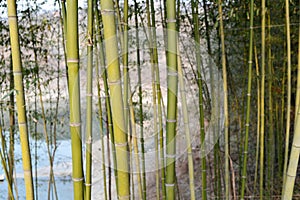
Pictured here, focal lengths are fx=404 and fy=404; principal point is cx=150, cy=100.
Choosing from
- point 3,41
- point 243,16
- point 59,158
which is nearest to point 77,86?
point 3,41

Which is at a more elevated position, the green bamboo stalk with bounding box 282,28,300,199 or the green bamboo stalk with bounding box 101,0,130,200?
the green bamboo stalk with bounding box 101,0,130,200

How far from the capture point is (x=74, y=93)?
0.94 meters

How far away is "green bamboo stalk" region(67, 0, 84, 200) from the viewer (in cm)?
A: 89

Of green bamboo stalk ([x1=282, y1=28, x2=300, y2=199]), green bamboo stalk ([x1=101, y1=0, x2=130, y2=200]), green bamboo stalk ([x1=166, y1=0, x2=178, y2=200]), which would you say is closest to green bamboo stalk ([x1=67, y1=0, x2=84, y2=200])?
green bamboo stalk ([x1=101, y1=0, x2=130, y2=200])

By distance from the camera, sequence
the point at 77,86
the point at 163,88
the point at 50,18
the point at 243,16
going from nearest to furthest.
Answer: the point at 77,86 < the point at 163,88 < the point at 243,16 < the point at 50,18

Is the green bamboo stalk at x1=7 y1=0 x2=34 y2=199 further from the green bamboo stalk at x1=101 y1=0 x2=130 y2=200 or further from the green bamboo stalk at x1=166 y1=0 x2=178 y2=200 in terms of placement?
the green bamboo stalk at x1=166 y1=0 x2=178 y2=200

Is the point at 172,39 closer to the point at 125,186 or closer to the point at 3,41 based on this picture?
the point at 125,186

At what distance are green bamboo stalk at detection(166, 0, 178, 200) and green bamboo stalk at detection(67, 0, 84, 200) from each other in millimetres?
245

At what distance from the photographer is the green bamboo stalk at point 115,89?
2.69 ft

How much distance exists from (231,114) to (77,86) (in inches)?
135

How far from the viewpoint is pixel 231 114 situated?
4211 millimetres

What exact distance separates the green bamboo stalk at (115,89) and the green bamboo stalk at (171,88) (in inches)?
8.5

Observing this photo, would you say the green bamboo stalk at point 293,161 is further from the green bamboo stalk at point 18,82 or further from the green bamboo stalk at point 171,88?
the green bamboo stalk at point 18,82

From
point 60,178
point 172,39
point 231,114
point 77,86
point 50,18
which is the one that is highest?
point 50,18
